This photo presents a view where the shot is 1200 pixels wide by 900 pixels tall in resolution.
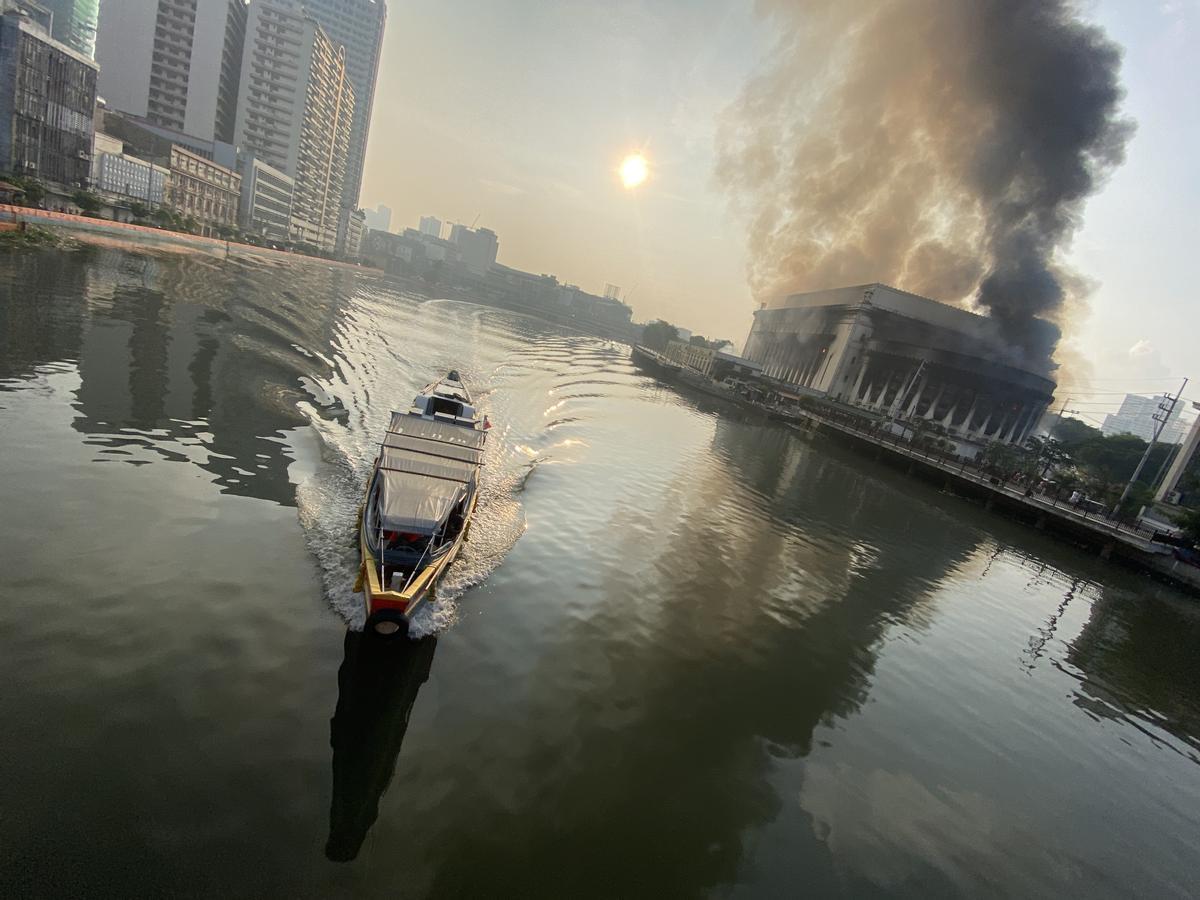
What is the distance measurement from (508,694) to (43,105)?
9698cm

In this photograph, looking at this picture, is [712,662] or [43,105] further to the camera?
[43,105]

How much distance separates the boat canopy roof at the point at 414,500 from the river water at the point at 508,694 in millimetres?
1809

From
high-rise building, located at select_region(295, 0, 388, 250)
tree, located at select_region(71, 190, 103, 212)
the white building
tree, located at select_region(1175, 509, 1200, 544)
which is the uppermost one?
high-rise building, located at select_region(295, 0, 388, 250)

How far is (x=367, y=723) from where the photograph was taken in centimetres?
897

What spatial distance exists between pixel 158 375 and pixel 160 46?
444 ft

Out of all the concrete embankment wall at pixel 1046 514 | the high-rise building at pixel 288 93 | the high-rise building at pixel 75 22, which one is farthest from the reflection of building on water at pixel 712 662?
the high-rise building at pixel 75 22

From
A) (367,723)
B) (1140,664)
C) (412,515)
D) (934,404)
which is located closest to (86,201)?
(412,515)

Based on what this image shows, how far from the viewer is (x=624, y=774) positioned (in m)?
9.43

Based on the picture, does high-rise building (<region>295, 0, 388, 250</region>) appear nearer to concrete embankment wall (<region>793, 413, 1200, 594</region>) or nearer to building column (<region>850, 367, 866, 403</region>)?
building column (<region>850, 367, 866, 403</region>)

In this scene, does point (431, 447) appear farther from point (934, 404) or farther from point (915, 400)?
point (934, 404)

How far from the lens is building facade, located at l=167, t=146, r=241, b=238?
85.7m

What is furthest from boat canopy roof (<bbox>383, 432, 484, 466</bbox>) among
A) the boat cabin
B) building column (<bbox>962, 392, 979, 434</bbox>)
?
building column (<bbox>962, 392, 979, 434</bbox>)

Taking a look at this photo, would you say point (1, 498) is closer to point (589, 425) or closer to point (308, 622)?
point (308, 622)

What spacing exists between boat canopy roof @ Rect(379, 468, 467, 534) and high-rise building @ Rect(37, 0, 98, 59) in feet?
681
